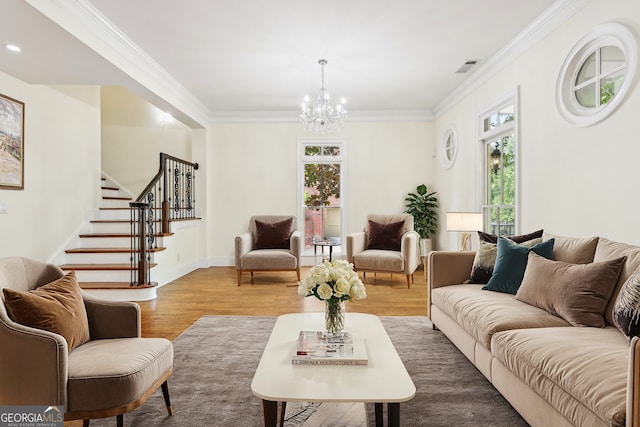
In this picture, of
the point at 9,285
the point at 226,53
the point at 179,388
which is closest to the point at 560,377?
the point at 179,388

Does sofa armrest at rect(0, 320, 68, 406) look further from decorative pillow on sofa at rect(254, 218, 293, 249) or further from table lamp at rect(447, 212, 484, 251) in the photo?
decorative pillow on sofa at rect(254, 218, 293, 249)

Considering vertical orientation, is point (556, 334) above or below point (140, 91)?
below

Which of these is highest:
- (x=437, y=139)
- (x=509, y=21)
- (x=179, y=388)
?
(x=509, y=21)

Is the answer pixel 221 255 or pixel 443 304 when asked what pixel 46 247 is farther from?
pixel 443 304

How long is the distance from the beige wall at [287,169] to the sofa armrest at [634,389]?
6005mm

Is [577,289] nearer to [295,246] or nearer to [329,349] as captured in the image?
[329,349]

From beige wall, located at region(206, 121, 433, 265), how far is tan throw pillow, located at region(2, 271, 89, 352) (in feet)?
17.0

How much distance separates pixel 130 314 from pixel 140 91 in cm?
360

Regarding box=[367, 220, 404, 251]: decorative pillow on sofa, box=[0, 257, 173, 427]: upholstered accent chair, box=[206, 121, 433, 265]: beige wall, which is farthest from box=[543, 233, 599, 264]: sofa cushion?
box=[206, 121, 433, 265]: beige wall

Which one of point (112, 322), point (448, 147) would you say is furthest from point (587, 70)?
point (112, 322)

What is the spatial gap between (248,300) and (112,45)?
297cm

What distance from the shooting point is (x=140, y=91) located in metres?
4.87

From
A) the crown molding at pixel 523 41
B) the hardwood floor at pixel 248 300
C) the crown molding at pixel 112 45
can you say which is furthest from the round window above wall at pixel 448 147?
the crown molding at pixel 112 45

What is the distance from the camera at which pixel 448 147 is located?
256 inches
